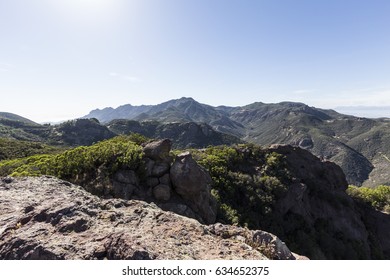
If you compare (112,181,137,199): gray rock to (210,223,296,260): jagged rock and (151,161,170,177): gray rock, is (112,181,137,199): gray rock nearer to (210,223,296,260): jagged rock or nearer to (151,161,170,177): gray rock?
(151,161,170,177): gray rock

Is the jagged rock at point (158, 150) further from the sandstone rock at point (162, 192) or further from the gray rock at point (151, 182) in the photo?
the sandstone rock at point (162, 192)

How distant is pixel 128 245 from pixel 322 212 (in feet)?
88.5

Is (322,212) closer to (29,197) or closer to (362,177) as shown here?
(29,197)

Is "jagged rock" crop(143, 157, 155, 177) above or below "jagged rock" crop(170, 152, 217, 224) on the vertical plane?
above

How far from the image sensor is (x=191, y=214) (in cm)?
1524

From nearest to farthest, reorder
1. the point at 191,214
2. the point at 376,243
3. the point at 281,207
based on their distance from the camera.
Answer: the point at 191,214 → the point at 281,207 → the point at 376,243

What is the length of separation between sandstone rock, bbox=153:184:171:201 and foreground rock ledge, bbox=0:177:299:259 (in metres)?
6.03

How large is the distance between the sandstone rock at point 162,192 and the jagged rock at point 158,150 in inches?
88.2

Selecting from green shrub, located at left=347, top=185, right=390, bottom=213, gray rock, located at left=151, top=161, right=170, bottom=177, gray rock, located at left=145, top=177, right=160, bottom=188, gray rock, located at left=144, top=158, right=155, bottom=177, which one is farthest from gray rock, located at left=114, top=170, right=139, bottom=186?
green shrub, located at left=347, top=185, right=390, bottom=213

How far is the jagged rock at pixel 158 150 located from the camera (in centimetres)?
1731

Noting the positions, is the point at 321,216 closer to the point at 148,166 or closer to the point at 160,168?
the point at 160,168

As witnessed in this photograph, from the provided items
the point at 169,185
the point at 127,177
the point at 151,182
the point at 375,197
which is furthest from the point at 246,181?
the point at 375,197

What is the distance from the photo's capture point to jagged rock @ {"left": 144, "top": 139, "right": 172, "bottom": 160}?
17.3 metres
